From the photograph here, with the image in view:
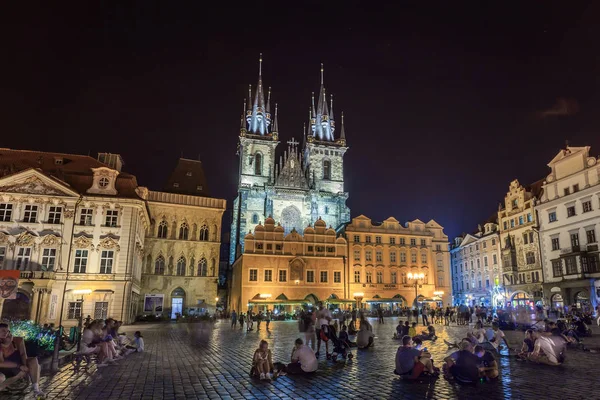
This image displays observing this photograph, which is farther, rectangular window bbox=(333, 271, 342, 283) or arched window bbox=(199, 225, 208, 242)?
rectangular window bbox=(333, 271, 342, 283)

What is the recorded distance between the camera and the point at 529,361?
13.3 meters

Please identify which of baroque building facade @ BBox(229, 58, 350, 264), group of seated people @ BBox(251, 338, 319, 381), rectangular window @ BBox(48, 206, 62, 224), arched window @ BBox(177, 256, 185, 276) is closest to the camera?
group of seated people @ BBox(251, 338, 319, 381)

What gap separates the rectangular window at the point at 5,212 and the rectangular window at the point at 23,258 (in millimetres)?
2877

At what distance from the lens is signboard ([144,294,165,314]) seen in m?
50.8

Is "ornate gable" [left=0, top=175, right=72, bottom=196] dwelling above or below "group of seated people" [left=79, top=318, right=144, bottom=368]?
above

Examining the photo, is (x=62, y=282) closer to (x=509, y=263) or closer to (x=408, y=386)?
(x=408, y=386)

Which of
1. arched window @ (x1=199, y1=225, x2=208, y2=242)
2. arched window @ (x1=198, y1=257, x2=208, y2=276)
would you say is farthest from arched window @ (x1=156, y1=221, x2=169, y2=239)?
arched window @ (x1=198, y1=257, x2=208, y2=276)

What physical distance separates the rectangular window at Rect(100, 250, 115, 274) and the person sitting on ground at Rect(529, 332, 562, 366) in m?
34.4

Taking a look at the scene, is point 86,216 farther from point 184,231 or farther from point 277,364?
point 277,364

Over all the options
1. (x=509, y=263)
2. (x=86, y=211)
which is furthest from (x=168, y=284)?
(x=509, y=263)

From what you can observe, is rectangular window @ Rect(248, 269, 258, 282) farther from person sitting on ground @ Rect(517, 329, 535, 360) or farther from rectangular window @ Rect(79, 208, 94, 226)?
person sitting on ground @ Rect(517, 329, 535, 360)

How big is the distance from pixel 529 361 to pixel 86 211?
120ft

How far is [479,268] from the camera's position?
65.9 meters

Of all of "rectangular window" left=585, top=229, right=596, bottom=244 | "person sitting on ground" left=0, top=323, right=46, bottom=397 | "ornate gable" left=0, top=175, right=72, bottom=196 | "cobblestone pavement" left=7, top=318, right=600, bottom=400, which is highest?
"ornate gable" left=0, top=175, right=72, bottom=196
